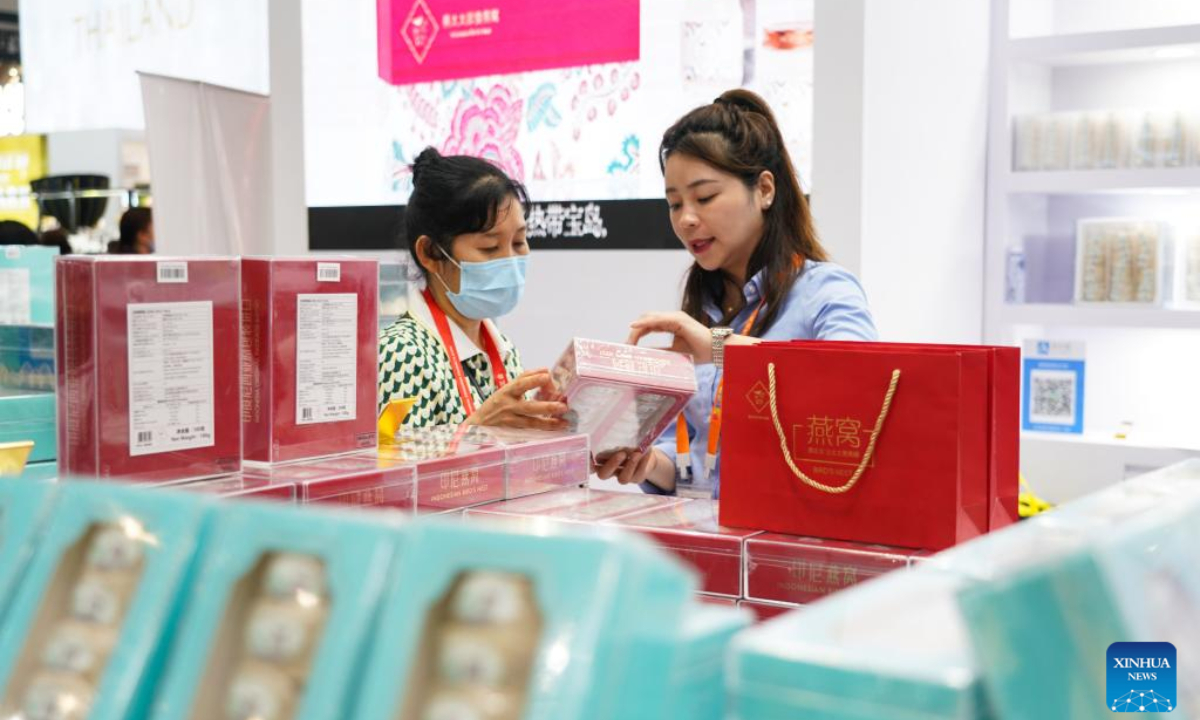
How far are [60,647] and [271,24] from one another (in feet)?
16.7

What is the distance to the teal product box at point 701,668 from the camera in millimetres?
749

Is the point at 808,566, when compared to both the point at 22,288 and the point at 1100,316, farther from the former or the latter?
the point at 1100,316

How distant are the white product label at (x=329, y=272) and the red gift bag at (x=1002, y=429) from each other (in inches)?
28.2

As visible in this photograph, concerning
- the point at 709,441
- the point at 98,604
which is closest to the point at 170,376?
the point at 98,604

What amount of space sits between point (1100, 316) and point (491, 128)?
2.44 metres

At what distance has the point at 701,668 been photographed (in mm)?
771

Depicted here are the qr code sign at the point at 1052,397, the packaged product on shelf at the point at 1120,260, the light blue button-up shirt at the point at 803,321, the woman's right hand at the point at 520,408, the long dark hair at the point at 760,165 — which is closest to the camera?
the woman's right hand at the point at 520,408

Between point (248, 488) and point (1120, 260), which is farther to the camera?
point (1120, 260)

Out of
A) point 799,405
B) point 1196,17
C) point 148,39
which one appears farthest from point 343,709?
point 148,39

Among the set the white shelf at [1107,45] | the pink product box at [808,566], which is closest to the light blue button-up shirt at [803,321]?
the pink product box at [808,566]

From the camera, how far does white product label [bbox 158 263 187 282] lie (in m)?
1.46

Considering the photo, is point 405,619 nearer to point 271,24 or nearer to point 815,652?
point 815,652

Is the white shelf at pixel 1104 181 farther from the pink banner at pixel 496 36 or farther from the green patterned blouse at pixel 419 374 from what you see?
the green patterned blouse at pixel 419 374

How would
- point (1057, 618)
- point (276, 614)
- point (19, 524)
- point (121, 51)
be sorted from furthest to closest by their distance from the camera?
point (121, 51) → point (19, 524) → point (276, 614) → point (1057, 618)
